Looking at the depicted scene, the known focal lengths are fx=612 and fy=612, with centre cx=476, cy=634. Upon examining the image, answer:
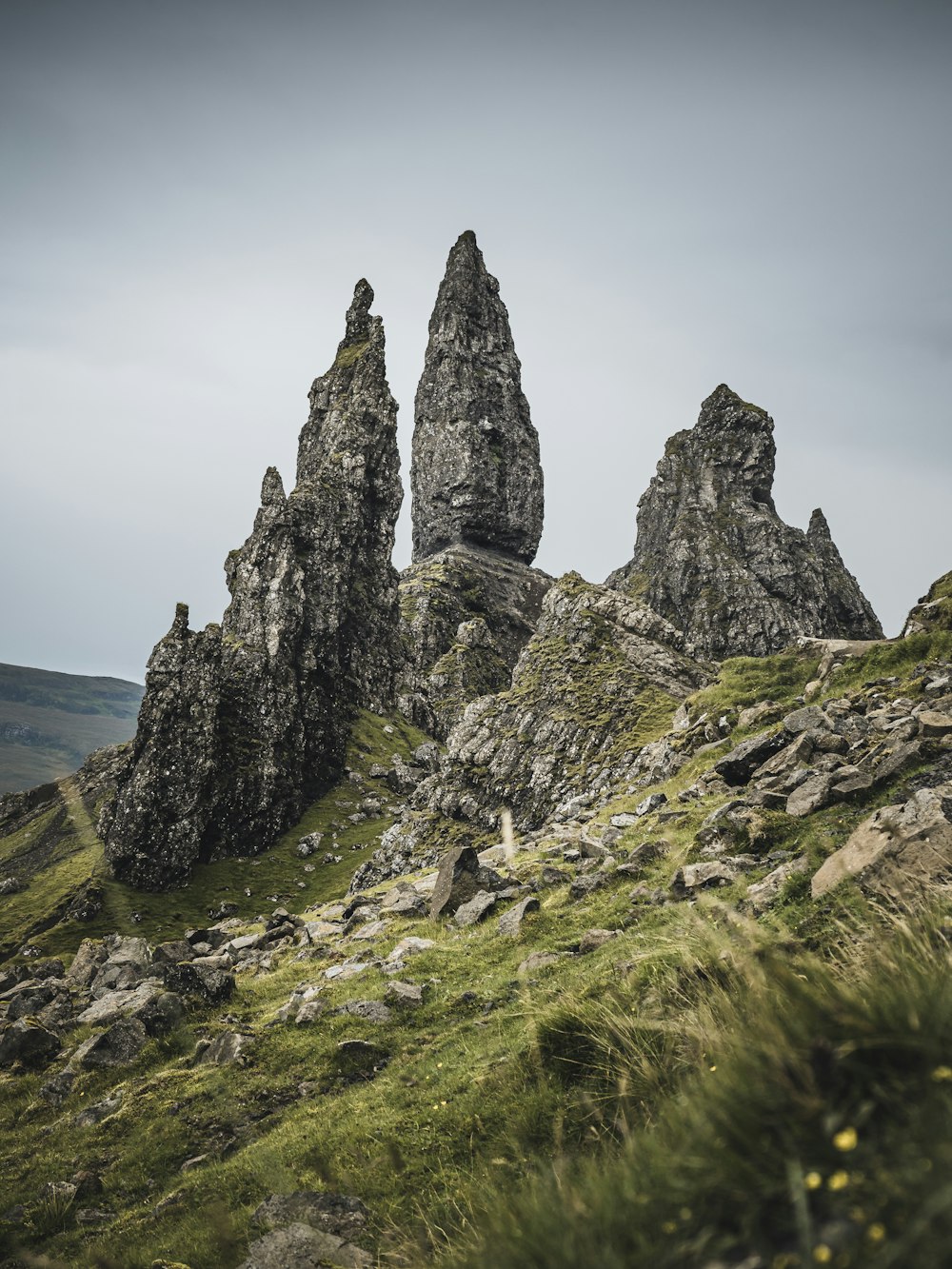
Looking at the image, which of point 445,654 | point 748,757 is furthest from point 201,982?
point 445,654

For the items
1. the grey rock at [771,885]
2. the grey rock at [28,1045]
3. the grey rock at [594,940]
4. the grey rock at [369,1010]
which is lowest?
the grey rock at [28,1045]

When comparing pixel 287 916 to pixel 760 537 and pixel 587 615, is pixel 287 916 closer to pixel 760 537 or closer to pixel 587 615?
pixel 587 615

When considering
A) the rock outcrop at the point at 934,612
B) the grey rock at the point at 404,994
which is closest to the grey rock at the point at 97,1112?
the grey rock at the point at 404,994

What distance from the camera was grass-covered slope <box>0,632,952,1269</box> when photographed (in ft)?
9.52

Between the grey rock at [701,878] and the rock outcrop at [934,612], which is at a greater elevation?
the rock outcrop at [934,612]

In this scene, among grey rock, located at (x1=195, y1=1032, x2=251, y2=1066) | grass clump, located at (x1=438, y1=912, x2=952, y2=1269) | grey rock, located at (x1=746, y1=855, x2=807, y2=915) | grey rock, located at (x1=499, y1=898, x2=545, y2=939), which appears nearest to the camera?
grass clump, located at (x1=438, y1=912, x2=952, y2=1269)

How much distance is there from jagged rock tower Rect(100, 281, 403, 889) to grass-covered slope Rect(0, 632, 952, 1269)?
77373 millimetres

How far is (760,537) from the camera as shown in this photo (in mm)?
154125

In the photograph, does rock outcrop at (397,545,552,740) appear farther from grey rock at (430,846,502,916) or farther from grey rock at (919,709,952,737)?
grey rock at (919,709,952,737)

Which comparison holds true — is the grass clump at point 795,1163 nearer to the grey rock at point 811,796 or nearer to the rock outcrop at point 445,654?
the grey rock at point 811,796

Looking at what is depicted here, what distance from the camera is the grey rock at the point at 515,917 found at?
1677cm

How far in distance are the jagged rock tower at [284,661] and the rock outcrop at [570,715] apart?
3960 centimetres

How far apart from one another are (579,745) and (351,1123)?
4334 cm

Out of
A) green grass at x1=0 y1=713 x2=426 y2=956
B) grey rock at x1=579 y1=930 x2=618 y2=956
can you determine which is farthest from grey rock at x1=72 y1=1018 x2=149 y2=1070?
green grass at x1=0 y1=713 x2=426 y2=956
